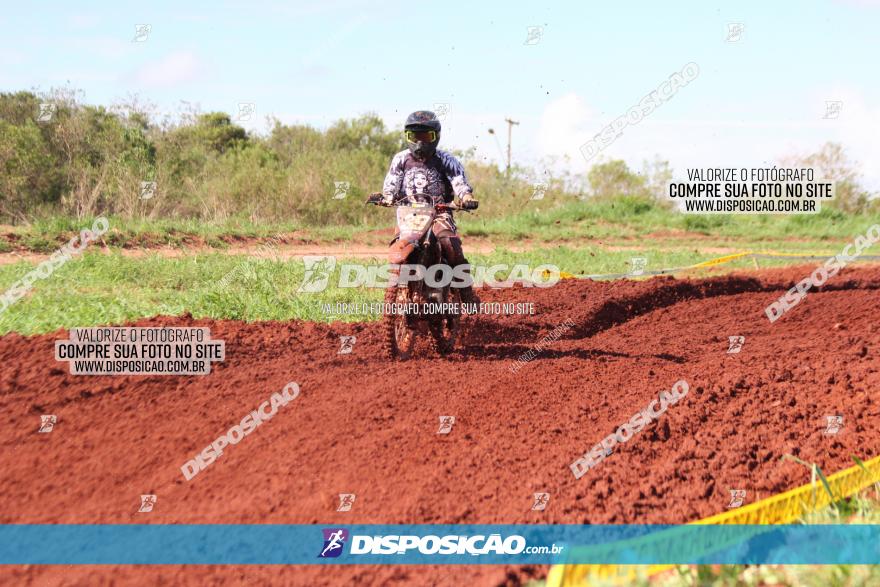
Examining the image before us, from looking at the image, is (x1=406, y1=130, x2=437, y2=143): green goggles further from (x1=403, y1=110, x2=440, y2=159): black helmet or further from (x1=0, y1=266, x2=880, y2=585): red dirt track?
(x1=0, y1=266, x2=880, y2=585): red dirt track

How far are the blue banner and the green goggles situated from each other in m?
5.03

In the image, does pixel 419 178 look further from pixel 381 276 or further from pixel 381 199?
pixel 381 276

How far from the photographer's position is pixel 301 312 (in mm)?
11344

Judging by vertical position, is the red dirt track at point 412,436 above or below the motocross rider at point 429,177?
below

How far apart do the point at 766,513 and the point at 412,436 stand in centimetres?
223

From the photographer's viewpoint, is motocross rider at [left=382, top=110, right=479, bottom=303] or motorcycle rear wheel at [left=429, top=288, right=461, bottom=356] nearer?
motocross rider at [left=382, top=110, right=479, bottom=303]

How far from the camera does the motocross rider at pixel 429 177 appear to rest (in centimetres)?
830

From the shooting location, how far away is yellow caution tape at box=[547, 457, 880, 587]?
124 inches

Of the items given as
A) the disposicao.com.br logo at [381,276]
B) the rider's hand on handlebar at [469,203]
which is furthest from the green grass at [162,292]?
the rider's hand on handlebar at [469,203]

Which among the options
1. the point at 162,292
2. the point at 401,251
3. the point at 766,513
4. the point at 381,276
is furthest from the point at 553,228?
the point at 766,513

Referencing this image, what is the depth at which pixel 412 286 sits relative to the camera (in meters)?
8.15

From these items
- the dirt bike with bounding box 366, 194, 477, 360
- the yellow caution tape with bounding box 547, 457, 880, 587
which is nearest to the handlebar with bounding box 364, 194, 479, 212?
the dirt bike with bounding box 366, 194, 477, 360

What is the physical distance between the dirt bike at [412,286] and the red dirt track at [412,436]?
0.31 metres

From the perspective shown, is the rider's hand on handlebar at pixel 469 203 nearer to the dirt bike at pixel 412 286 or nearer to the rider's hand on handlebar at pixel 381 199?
the dirt bike at pixel 412 286
